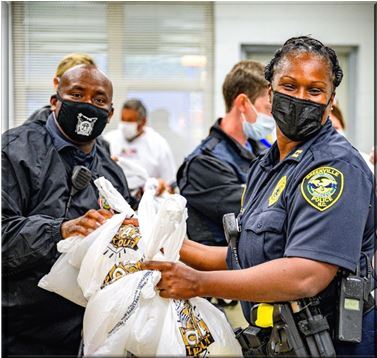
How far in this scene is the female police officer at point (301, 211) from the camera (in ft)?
6.95

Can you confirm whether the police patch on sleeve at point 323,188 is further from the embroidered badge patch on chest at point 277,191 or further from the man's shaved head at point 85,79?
the man's shaved head at point 85,79

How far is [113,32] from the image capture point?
7.51 metres

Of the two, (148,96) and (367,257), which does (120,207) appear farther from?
(148,96)

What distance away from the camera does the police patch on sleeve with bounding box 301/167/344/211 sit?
2129mm

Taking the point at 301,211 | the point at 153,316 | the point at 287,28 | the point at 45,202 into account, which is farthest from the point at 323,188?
the point at 287,28

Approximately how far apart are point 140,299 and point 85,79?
1.14m

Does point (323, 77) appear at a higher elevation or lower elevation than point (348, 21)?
lower

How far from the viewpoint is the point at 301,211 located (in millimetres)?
2166

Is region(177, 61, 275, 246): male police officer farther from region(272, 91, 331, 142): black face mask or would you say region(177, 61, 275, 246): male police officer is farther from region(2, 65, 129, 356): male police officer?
region(272, 91, 331, 142): black face mask

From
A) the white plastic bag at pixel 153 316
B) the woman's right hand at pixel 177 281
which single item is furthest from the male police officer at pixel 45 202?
the woman's right hand at pixel 177 281

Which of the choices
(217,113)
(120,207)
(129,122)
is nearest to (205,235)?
(120,207)

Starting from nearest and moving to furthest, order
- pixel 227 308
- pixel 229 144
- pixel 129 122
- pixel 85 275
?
pixel 85 275 < pixel 227 308 < pixel 229 144 < pixel 129 122

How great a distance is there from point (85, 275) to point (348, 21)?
5852 mm

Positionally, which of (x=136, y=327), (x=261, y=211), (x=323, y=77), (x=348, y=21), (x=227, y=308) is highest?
(x=348, y=21)
